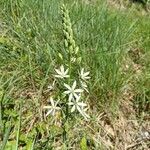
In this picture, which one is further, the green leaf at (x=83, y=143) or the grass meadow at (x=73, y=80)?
the grass meadow at (x=73, y=80)

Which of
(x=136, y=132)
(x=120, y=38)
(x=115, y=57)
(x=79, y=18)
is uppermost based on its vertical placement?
(x=79, y=18)

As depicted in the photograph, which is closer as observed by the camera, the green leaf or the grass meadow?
the green leaf

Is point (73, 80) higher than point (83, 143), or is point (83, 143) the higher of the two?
point (73, 80)

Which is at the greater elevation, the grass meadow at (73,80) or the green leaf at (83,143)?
the grass meadow at (73,80)

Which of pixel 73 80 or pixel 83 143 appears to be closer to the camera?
pixel 73 80

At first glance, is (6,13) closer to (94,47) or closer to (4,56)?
(4,56)

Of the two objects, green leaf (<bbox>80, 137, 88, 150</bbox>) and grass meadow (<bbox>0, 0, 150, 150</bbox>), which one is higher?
grass meadow (<bbox>0, 0, 150, 150</bbox>)

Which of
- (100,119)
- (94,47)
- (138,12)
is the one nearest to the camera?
(100,119)

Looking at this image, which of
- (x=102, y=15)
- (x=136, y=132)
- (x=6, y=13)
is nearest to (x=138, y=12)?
(x=102, y=15)
